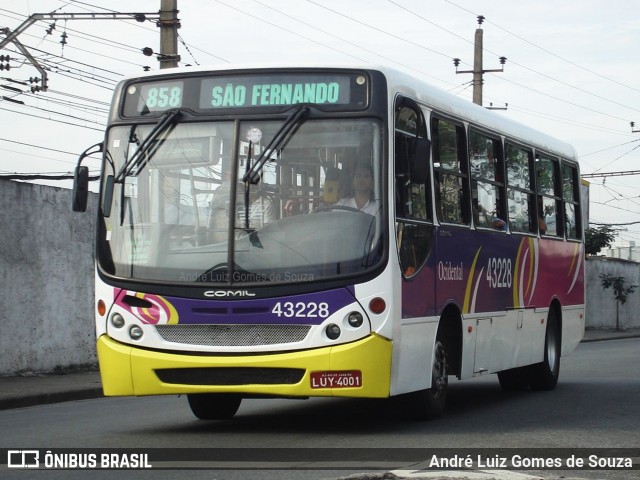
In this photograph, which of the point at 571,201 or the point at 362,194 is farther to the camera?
the point at 571,201

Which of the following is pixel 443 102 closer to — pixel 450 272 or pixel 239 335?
pixel 450 272

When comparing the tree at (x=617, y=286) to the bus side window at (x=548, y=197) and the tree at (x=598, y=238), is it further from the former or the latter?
the bus side window at (x=548, y=197)

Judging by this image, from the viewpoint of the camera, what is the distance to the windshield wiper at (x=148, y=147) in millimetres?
11336

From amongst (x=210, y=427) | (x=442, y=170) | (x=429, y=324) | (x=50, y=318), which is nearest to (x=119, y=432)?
(x=210, y=427)

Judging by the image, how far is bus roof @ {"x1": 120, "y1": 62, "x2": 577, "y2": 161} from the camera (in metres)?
11.3

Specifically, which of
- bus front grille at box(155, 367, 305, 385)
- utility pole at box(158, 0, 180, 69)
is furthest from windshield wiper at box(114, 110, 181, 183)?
utility pole at box(158, 0, 180, 69)

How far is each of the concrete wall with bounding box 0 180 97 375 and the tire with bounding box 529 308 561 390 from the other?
25.4ft

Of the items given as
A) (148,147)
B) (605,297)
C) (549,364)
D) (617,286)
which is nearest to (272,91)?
(148,147)

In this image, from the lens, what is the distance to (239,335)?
1077 centimetres

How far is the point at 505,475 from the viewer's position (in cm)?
816

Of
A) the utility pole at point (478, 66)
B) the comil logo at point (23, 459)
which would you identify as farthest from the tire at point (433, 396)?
the utility pole at point (478, 66)

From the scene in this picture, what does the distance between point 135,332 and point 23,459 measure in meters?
1.74

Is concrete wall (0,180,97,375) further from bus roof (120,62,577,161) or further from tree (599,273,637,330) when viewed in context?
tree (599,273,637,330)

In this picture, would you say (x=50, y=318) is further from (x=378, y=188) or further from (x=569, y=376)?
(x=378, y=188)
